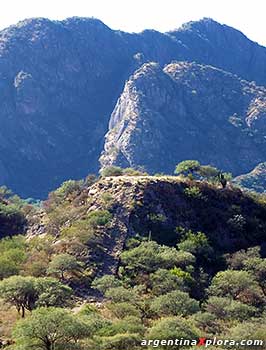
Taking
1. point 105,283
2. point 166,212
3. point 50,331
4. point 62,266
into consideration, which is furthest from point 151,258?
point 50,331

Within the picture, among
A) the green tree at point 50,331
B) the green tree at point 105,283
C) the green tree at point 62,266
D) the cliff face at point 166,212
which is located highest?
the cliff face at point 166,212

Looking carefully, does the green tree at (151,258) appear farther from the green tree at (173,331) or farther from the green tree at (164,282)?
the green tree at (173,331)

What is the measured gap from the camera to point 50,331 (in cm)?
3800

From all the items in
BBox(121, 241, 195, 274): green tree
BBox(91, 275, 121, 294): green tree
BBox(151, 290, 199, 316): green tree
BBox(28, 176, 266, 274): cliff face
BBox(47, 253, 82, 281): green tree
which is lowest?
BBox(151, 290, 199, 316): green tree

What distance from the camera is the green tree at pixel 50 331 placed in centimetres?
3781

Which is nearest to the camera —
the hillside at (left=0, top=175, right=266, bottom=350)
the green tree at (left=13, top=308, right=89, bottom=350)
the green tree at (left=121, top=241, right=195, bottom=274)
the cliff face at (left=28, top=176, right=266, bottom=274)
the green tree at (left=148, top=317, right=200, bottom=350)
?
the green tree at (left=13, top=308, right=89, bottom=350)

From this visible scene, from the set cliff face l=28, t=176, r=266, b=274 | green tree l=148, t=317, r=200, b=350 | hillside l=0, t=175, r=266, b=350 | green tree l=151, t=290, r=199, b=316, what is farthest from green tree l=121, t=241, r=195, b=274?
green tree l=148, t=317, r=200, b=350

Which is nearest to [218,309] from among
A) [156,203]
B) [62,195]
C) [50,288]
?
[50,288]

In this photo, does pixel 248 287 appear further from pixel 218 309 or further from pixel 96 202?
pixel 96 202

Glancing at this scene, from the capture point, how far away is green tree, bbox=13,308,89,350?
37.8 metres

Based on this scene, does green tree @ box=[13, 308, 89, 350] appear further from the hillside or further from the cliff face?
the cliff face

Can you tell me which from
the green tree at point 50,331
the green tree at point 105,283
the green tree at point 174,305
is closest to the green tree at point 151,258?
the green tree at point 105,283

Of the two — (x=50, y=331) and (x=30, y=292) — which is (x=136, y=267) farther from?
(x=50, y=331)

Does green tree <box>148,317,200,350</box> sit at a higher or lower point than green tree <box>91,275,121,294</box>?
lower
